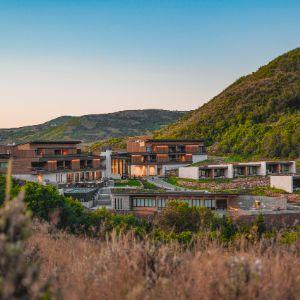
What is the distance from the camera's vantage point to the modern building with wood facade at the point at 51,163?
46.7 m

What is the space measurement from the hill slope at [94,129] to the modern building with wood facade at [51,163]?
112 metres

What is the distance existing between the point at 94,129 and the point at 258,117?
11328 centimetres

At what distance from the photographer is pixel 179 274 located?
4.51 meters

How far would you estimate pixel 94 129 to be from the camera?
181875 mm

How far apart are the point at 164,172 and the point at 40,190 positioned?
118 ft

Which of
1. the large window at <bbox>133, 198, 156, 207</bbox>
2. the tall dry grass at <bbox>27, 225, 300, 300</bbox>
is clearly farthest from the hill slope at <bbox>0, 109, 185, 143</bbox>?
the tall dry grass at <bbox>27, 225, 300, 300</bbox>

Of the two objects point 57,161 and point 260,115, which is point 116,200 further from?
point 260,115

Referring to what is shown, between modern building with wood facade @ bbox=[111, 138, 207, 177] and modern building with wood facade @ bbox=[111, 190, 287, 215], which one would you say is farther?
modern building with wood facade @ bbox=[111, 138, 207, 177]

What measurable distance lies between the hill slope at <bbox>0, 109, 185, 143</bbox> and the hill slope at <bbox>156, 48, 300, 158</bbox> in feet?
263

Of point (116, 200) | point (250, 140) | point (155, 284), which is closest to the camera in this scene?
point (155, 284)

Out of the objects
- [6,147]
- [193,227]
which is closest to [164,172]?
[6,147]

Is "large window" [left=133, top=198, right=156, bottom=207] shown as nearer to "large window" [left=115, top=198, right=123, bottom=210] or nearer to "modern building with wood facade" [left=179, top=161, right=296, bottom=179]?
"large window" [left=115, top=198, right=123, bottom=210]

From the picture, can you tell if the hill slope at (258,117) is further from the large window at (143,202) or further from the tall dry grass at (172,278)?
the tall dry grass at (172,278)

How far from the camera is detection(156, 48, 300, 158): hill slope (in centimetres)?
6003
